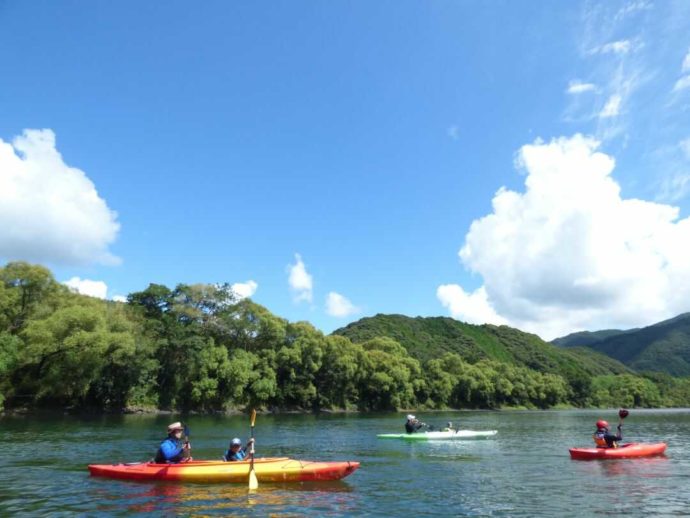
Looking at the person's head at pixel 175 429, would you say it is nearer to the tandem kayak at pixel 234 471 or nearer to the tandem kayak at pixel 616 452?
the tandem kayak at pixel 234 471

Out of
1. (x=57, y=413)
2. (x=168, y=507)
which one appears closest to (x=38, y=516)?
(x=168, y=507)

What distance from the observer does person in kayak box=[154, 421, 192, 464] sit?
1830 centimetres

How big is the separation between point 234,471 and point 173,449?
8.59 ft

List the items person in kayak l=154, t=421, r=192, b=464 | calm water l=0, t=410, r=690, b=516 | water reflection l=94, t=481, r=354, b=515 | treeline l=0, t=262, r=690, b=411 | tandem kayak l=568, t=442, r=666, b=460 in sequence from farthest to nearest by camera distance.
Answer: treeline l=0, t=262, r=690, b=411 < tandem kayak l=568, t=442, r=666, b=460 < person in kayak l=154, t=421, r=192, b=464 < calm water l=0, t=410, r=690, b=516 < water reflection l=94, t=481, r=354, b=515

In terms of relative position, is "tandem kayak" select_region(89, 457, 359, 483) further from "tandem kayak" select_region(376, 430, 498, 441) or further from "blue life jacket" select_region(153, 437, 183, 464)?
"tandem kayak" select_region(376, 430, 498, 441)

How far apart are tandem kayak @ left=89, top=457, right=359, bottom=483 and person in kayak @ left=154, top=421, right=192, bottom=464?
15.6 inches

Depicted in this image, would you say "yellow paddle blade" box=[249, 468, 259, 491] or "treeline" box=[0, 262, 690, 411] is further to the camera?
"treeline" box=[0, 262, 690, 411]

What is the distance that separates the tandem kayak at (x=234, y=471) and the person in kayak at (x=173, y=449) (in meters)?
0.40

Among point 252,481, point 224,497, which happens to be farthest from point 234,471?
point 224,497

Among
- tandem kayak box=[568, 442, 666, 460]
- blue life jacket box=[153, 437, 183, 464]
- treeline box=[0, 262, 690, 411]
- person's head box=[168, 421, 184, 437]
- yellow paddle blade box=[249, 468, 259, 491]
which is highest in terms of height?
treeline box=[0, 262, 690, 411]

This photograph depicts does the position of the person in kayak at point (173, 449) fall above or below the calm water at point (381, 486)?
above

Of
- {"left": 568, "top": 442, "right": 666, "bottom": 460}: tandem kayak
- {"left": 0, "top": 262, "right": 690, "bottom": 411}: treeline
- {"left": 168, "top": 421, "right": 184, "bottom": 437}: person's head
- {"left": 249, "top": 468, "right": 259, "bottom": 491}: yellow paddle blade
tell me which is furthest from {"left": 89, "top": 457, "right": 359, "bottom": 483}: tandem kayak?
{"left": 0, "top": 262, "right": 690, "bottom": 411}: treeline

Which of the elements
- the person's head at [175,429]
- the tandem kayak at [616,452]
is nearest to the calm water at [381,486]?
the tandem kayak at [616,452]

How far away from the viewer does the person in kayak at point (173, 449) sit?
18.3 meters
